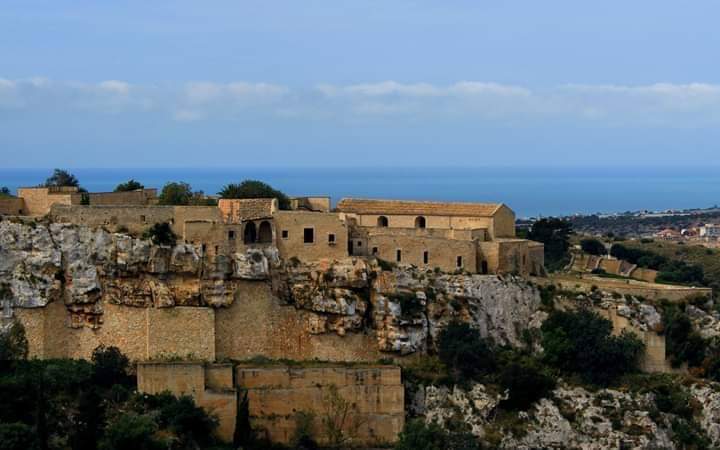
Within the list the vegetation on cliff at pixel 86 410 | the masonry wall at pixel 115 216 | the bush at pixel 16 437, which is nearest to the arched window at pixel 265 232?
the masonry wall at pixel 115 216

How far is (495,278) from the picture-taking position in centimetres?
4912

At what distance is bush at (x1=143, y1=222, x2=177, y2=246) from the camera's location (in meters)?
46.3

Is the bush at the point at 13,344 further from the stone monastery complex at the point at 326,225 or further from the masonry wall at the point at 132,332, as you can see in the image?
the stone monastery complex at the point at 326,225

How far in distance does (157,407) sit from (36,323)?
5.31 metres

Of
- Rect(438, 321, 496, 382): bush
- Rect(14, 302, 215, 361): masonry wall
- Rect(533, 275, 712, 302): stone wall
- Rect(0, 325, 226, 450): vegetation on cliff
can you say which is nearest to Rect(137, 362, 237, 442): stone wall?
Rect(0, 325, 226, 450): vegetation on cliff

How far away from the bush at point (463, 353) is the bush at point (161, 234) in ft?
31.5

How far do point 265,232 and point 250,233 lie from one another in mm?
→ 558

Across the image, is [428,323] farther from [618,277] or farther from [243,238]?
[618,277]

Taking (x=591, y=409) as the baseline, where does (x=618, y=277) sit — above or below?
above

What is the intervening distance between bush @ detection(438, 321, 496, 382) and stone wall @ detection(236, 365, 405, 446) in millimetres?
2245

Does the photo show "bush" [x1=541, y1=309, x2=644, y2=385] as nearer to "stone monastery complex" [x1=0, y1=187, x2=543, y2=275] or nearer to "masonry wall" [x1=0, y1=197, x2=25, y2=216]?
"stone monastery complex" [x1=0, y1=187, x2=543, y2=275]

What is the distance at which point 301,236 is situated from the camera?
48188 mm

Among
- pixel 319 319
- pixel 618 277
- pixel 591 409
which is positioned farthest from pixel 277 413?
pixel 618 277

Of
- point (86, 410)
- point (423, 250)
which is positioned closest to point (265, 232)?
point (423, 250)
